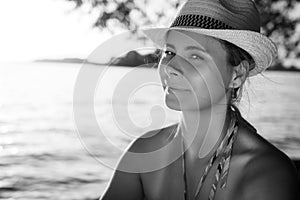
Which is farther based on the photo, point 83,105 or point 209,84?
point 83,105

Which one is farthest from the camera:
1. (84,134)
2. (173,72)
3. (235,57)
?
(84,134)

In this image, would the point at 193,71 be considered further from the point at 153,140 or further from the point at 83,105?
the point at 83,105

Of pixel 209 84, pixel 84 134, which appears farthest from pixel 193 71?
pixel 84 134

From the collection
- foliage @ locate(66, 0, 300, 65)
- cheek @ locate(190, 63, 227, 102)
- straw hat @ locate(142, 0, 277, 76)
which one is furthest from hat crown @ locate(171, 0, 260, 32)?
foliage @ locate(66, 0, 300, 65)

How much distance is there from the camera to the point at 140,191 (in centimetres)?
155

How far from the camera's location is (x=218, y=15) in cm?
142

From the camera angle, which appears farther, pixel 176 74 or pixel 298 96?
pixel 298 96

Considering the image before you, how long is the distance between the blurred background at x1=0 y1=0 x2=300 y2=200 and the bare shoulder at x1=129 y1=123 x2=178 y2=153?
0.16 meters

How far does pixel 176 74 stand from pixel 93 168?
188 inches

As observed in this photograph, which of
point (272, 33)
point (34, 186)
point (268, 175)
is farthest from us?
point (34, 186)

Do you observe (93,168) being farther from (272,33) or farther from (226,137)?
(226,137)

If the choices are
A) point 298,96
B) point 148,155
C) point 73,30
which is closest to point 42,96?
point 298,96

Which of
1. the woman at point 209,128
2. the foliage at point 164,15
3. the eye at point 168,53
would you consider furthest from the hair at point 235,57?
the foliage at point 164,15

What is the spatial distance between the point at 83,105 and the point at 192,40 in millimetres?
2049
